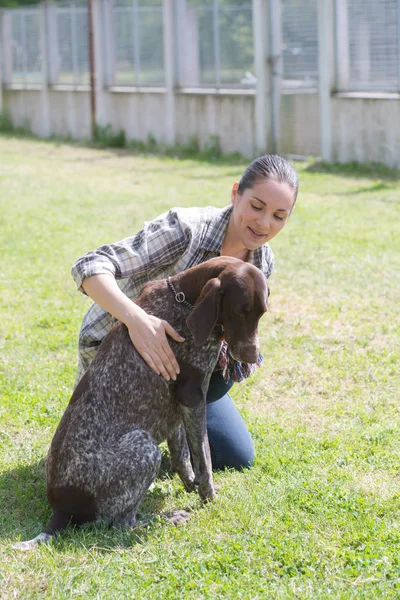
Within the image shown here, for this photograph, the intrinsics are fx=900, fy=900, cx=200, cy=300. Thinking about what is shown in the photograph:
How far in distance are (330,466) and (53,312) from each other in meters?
3.73

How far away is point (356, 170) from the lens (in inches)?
603

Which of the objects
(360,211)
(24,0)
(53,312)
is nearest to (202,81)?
(360,211)

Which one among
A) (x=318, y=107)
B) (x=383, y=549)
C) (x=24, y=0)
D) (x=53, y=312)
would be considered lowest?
(x=383, y=549)

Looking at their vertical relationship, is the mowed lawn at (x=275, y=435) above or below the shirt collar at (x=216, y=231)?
below

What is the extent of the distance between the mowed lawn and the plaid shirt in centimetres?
102

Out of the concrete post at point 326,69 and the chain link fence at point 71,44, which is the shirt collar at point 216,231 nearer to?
the concrete post at point 326,69

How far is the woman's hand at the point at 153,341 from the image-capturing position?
13.2 ft

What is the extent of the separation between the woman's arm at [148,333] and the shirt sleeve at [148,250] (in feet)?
0.87

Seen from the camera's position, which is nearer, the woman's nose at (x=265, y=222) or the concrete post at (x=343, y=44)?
the woman's nose at (x=265, y=222)

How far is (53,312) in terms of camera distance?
7.85 metres

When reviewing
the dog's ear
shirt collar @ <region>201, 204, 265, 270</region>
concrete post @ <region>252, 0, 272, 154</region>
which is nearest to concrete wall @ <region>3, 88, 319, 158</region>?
concrete post @ <region>252, 0, 272, 154</region>

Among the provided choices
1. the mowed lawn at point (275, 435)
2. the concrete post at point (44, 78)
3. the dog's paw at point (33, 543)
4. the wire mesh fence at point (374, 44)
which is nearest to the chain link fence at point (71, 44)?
the concrete post at point (44, 78)

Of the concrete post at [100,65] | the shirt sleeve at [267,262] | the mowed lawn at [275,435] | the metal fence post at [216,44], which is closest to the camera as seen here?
the mowed lawn at [275,435]

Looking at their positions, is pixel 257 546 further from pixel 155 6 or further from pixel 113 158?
pixel 155 6
